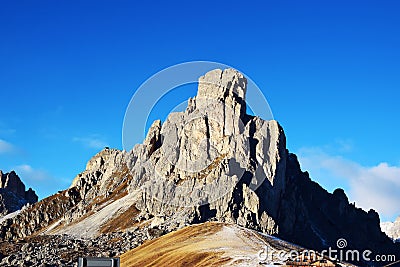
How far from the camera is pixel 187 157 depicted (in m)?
171

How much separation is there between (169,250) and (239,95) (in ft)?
339

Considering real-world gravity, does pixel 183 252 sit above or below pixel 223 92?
below

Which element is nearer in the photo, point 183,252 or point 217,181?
point 183,252

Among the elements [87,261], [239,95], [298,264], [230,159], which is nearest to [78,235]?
[230,159]

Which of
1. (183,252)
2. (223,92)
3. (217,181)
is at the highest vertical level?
(223,92)

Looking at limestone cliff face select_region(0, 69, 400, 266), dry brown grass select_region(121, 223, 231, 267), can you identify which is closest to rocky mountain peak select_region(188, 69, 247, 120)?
limestone cliff face select_region(0, 69, 400, 266)

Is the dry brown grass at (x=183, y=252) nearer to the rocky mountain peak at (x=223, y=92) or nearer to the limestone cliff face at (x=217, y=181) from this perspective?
the limestone cliff face at (x=217, y=181)

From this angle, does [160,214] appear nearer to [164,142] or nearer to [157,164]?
[157,164]

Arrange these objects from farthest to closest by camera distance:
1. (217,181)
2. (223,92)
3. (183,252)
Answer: (223,92) < (217,181) < (183,252)

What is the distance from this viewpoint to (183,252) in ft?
254

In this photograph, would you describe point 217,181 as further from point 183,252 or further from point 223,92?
point 183,252

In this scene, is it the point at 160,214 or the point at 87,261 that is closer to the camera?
the point at 87,261

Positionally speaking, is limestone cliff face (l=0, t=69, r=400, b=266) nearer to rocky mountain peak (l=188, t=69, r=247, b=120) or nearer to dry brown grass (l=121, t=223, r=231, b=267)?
rocky mountain peak (l=188, t=69, r=247, b=120)

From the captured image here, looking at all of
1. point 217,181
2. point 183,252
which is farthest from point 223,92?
point 183,252
